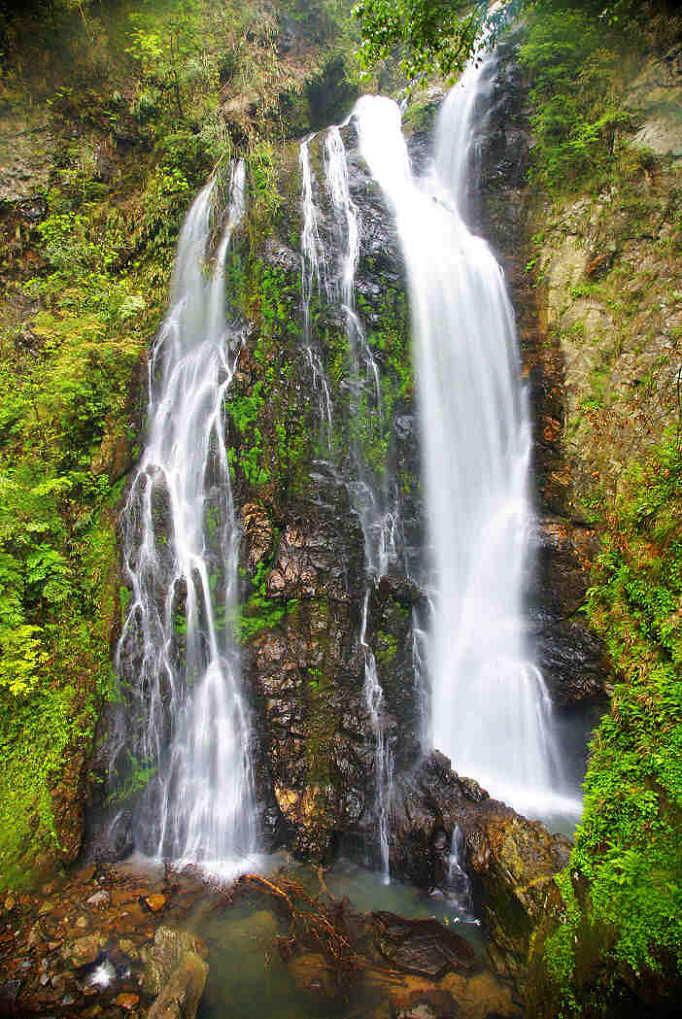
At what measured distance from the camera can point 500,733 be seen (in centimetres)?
834

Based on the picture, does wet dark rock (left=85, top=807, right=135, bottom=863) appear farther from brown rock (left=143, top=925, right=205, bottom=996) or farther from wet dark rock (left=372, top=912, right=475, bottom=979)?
wet dark rock (left=372, top=912, right=475, bottom=979)

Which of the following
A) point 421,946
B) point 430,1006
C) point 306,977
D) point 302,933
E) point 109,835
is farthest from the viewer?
point 109,835

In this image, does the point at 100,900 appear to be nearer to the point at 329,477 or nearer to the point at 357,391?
the point at 329,477

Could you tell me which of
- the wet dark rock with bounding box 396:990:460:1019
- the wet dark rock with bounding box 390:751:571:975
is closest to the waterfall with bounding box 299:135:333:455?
the wet dark rock with bounding box 390:751:571:975

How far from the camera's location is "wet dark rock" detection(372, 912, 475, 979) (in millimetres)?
5426

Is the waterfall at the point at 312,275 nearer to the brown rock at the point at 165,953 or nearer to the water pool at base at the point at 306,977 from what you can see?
the water pool at base at the point at 306,977

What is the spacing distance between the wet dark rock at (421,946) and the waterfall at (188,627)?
2317 millimetres

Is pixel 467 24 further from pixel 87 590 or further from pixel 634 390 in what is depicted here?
pixel 87 590

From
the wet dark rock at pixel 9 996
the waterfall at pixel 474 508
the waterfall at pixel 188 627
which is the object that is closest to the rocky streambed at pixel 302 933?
the wet dark rock at pixel 9 996

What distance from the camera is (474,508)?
9.82 m

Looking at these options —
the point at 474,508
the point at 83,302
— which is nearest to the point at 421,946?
the point at 474,508

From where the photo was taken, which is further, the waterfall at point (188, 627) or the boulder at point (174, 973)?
the waterfall at point (188, 627)

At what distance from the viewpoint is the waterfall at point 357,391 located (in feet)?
26.1

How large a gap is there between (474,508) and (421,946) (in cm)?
683
